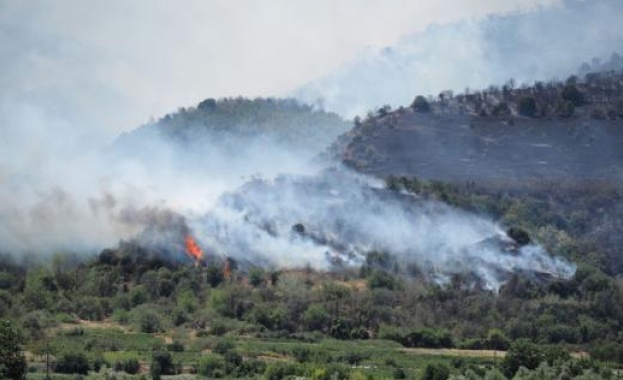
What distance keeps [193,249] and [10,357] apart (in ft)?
164

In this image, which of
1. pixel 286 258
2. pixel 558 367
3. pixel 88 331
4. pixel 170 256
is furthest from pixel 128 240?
pixel 558 367

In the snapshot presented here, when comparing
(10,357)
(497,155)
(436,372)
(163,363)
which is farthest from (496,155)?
(10,357)

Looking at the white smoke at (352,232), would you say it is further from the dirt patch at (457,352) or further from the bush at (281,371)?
the bush at (281,371)

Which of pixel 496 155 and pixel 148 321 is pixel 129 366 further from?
pixel 496 155

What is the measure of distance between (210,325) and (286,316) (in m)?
7.37

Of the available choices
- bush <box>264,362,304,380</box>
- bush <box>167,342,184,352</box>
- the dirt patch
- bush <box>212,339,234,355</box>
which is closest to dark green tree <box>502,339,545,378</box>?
the dirt patch

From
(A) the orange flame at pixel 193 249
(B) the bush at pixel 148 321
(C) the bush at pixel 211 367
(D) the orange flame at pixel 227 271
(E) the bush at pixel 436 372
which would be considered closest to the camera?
(E) the bush at pixel 436 372

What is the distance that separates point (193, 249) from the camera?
15412 cm

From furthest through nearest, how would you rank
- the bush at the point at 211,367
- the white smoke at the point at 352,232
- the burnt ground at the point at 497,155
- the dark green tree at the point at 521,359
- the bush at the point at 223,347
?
the burnt ground at the point at 497,155 < the white smoke at the point at 352,232 < the bush at the point at 223,347 < the bush at the point at 211,367 < the dark green tree at the point at 521,359

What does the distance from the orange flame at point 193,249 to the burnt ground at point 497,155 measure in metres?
39.3

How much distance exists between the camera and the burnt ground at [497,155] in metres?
189

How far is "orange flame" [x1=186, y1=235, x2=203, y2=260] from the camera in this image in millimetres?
153250

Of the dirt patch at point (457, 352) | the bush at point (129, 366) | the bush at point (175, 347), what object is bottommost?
the dirt patch at point (457, 352)

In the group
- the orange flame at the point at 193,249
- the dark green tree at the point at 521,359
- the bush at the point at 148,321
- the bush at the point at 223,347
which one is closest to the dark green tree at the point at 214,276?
the orange flame at the point at 193,249
